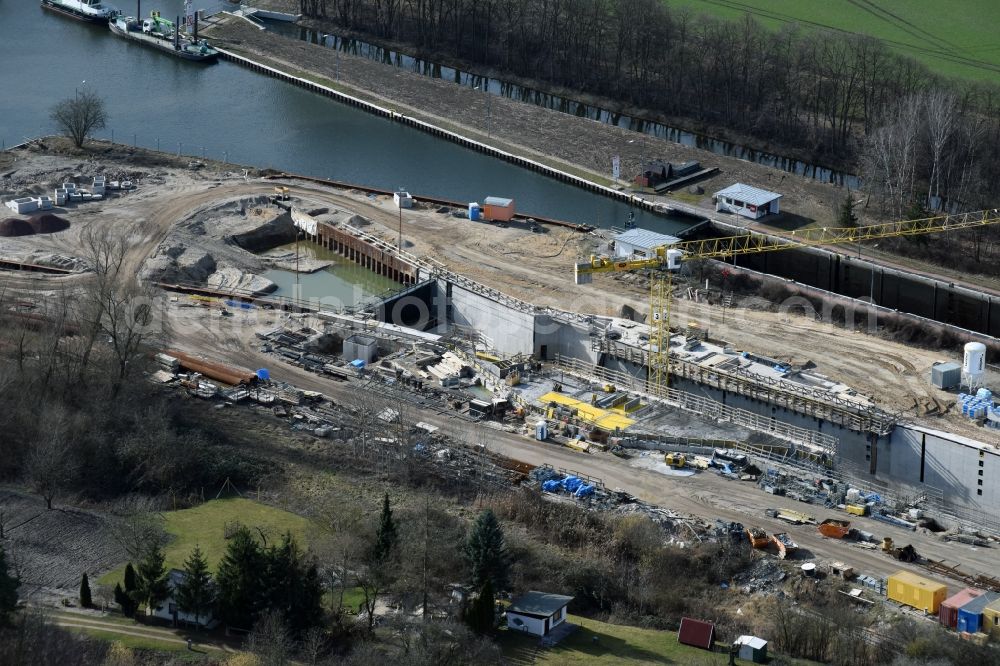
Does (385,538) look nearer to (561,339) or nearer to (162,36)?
(561,339)

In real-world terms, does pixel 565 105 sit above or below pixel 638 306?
above

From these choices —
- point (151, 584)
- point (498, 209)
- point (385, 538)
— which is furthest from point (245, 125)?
point (151, 584)

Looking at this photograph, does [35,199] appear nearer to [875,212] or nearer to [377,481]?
[377,481]

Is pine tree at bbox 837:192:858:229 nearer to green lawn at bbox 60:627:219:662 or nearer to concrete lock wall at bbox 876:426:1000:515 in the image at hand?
concrete lock wall at bbox 876:426:1000:515

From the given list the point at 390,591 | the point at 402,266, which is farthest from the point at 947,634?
the point at 402,266

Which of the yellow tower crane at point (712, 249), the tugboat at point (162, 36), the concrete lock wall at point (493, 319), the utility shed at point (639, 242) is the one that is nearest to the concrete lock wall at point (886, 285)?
the yellow tower crane at point (712, 249)

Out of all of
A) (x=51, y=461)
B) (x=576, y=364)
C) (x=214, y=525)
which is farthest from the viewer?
(x=576, y=364)

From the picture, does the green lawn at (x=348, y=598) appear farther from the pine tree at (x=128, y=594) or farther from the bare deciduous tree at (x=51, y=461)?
the bare deciduous tree at (x=51, y=461)

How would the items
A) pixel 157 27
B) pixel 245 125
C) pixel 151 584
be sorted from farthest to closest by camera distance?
1. pixel 157 27
2. pixel 245 125
3. pixel 151 584
